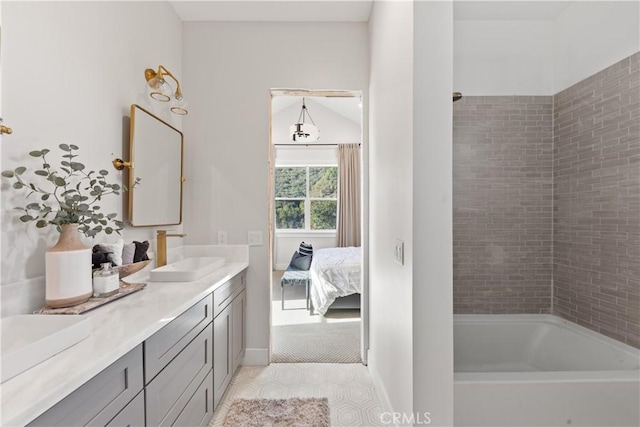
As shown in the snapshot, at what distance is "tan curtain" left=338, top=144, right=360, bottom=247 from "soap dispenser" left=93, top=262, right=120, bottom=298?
475 cm

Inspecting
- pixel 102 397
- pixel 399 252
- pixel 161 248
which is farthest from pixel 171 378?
pixel 399 252

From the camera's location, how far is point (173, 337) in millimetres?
1189

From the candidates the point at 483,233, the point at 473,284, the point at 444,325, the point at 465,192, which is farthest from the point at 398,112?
the point at 473,284

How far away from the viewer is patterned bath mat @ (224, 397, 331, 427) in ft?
5.50

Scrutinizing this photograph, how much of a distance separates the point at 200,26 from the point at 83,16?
46.2 inches

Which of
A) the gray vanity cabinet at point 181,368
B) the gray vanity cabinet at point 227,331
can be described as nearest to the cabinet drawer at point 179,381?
the gray vanity cabinet at point 181,368

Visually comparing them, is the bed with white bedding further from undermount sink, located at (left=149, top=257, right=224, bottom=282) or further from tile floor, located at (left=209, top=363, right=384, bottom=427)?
undermount sink, located at (left=149, top=257, right=224, bottom=282)

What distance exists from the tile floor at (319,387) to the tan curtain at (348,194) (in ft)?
11.7

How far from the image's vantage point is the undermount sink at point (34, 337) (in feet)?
2.20

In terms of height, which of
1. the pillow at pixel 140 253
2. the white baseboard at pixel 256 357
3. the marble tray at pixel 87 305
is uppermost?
the pillow at pixel 140 253

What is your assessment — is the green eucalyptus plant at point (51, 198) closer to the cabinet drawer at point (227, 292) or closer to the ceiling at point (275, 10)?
the cabinet drawer at point (227, 292)

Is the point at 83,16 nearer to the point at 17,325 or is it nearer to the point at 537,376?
the point at 17,325

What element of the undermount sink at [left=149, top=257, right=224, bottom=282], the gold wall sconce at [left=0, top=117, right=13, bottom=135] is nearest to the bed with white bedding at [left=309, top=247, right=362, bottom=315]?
the undermount sink at [left=149, top=257, right=224, bottom=282]

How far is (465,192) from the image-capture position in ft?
7.37
